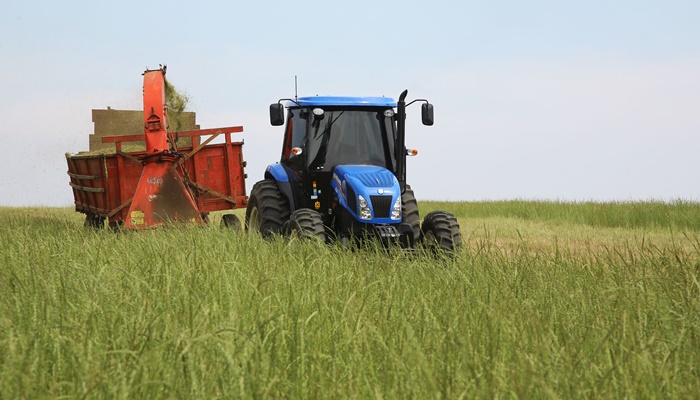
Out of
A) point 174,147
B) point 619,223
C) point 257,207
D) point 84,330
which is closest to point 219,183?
point 174,147

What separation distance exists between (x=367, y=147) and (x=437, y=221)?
1.28m

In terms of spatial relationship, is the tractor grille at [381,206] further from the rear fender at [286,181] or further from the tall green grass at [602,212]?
the tall green grass at [602,212]

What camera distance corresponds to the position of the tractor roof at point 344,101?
8.67m

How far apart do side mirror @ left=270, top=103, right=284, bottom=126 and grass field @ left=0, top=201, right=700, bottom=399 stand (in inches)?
73.9

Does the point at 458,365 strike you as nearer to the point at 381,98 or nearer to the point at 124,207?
the point at 381,98

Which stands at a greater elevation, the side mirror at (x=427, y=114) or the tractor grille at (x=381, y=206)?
the side mirror at (x=427, y=114)

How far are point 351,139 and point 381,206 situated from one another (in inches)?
Result: 43.7

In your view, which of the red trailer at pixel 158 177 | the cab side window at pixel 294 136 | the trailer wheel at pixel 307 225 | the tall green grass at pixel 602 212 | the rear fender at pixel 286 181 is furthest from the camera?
the tall green grass at pixel 602 212

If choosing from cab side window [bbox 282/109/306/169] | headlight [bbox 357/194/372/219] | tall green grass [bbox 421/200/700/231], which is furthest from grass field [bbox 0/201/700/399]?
tall green grass [bbox 421/200/700/231]

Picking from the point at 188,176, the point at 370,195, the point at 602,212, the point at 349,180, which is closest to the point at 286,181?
the point at 349,180

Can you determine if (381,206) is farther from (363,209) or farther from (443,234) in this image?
(443,234)

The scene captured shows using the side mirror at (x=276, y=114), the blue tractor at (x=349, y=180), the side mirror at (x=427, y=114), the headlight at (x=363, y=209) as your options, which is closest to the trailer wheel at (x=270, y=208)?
the blue tractor at (x=349, y=180)

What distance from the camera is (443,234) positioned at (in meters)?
8.31

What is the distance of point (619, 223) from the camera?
18.1 meters
